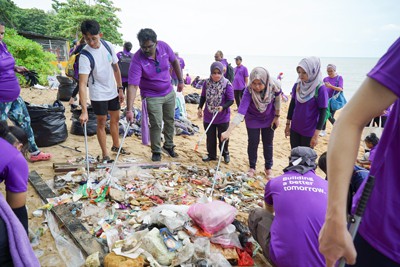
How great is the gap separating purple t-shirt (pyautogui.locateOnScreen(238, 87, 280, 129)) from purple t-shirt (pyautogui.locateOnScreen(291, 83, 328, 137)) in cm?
40

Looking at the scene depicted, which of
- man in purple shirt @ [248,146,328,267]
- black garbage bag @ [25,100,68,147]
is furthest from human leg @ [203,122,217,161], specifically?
man in purple shirt @ [248,146,328,267]

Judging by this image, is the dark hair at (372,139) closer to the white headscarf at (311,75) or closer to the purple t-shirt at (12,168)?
the white headscarf at (311,75)

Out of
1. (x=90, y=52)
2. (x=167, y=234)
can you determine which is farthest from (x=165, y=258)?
(x=90, y=52)

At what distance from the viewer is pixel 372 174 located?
103 centimetres

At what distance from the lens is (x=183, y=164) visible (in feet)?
16.1

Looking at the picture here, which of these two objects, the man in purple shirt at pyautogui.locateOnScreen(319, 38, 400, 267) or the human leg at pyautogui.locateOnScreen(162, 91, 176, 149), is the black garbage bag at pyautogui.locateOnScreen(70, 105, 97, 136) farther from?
the man in purple shirt at pyautogui.locateOnScreen(319, 38, 400, 267)

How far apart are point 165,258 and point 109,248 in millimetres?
552

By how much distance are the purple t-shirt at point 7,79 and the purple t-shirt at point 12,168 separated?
2225mm

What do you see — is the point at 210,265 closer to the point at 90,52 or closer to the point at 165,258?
the point at 165,258

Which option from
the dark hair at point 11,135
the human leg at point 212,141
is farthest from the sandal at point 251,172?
the dark hair at point 11,135

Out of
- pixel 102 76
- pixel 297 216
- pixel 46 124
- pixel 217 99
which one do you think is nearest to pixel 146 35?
pixel 102 76

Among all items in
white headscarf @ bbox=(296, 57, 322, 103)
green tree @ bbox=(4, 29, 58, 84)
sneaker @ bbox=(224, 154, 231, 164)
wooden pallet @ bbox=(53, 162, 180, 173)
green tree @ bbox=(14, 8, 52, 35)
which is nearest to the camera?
white headscarf @ bbox=(296, 57, 322, 103)

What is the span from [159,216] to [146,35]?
2683mm

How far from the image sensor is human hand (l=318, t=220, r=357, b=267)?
0.93 m
